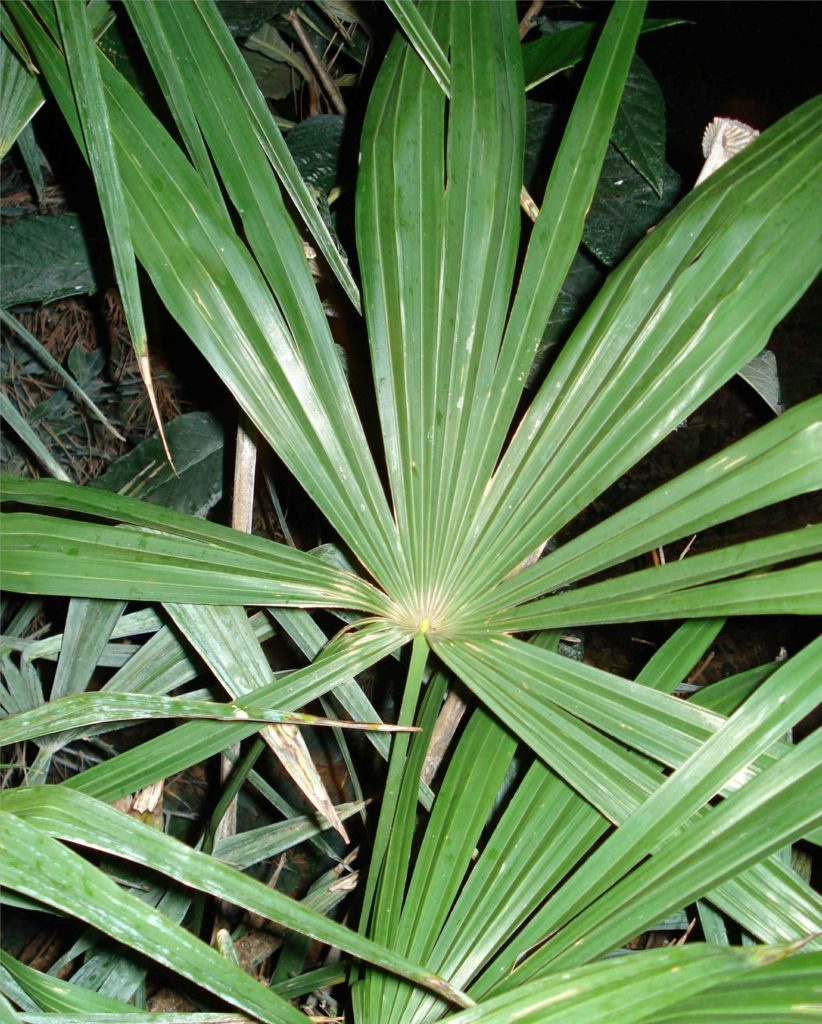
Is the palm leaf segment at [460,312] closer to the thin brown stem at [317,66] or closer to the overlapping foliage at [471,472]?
the overlapping foliage at [471,472]

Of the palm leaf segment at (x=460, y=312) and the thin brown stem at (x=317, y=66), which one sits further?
the thin brown stem at (x=317, y=66)

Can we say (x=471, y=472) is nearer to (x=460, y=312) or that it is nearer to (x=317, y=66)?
(x=460, y=312)

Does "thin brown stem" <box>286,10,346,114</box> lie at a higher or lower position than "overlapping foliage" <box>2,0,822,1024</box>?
higher

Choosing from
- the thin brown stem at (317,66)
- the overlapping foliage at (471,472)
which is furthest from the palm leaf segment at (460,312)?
the thin brown stem at (317,66)

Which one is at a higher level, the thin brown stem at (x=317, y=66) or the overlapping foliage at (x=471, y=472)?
the thin brown stem at (x=317, y=66)

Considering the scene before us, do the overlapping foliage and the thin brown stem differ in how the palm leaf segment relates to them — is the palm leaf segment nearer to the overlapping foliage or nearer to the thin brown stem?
the overlapping foliage

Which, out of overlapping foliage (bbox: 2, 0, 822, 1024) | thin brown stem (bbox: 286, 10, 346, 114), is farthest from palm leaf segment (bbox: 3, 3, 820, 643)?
thin brown stem (bbox: 286, 10, 346, 114)

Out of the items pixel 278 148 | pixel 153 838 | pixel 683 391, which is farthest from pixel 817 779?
pixel 278 148

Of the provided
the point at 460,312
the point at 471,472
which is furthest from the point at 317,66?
the point at 471,472

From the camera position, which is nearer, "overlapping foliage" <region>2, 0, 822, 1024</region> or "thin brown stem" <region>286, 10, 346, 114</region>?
"overlapping foliage" <region>2, 0, 822, 1024</region>
